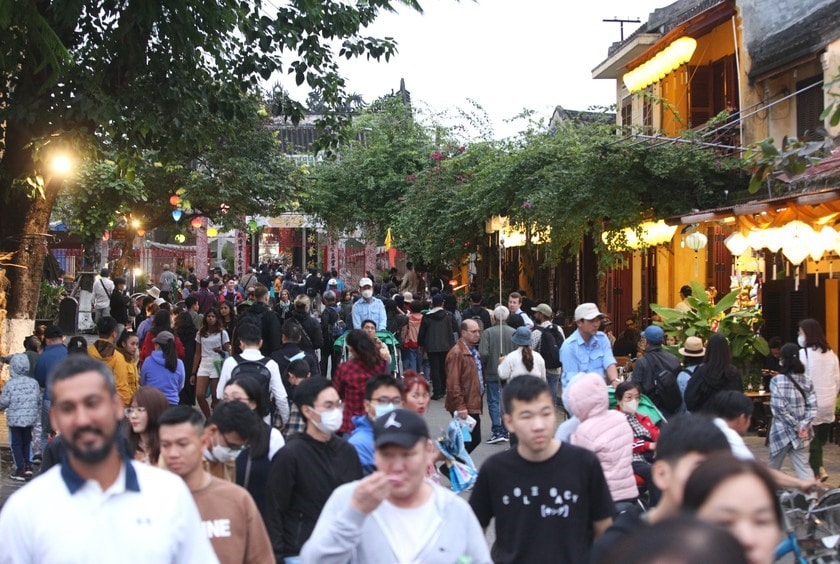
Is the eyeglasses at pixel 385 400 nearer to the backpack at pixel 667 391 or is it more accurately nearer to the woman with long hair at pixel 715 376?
the woman with long hair at pixel 715 376

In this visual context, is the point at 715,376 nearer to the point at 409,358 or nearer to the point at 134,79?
the point at 134,79

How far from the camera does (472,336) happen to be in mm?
13555

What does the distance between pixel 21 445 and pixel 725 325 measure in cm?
901

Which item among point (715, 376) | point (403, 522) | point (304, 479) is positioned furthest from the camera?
point (715, 376)

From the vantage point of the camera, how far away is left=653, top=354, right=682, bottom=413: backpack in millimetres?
10922

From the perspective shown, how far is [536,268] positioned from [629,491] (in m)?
22.3

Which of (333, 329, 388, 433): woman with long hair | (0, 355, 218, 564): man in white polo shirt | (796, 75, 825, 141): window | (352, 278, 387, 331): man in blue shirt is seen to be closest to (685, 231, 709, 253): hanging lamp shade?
(796, 75, 825, 141): window

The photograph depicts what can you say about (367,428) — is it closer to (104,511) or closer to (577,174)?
(104,511)

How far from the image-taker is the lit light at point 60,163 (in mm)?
13836

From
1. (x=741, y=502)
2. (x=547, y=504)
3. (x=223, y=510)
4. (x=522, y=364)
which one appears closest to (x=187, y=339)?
(x=522, y=364)

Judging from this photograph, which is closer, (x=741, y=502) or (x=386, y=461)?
(x=741, y=502)

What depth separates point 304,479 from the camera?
6.03 meters

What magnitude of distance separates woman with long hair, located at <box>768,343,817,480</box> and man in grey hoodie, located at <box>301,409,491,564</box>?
733 cm

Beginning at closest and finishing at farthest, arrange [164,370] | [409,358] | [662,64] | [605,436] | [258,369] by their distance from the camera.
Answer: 1. [605,436]
2. [258,369]
3. [164,370]
4. [409,358]
5. [662,64]
